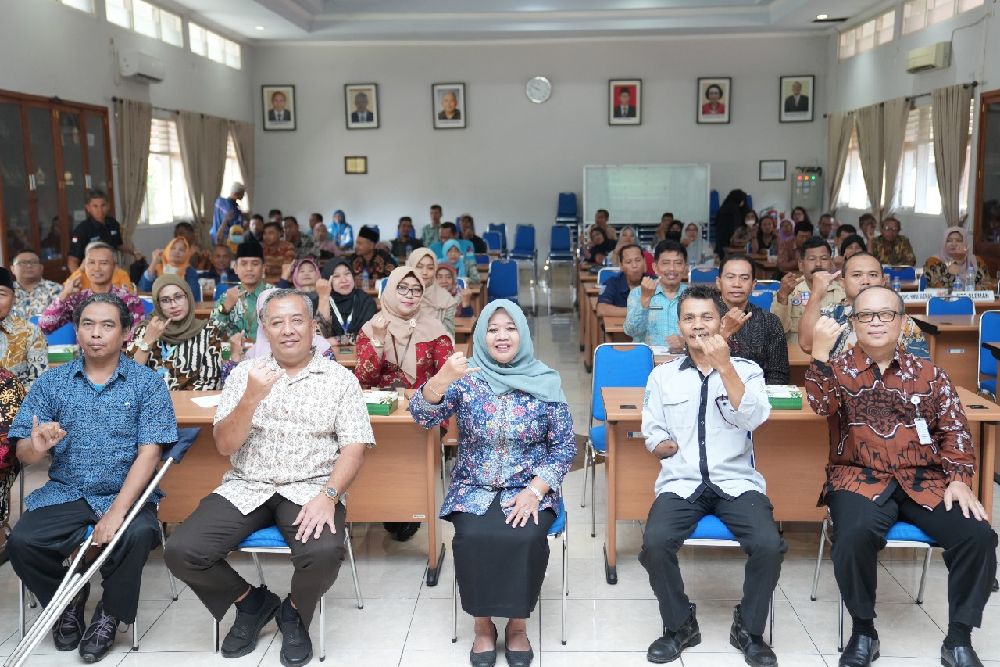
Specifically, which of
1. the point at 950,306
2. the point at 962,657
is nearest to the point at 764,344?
the point at 962,657

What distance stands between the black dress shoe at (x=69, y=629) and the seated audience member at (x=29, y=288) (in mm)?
3118

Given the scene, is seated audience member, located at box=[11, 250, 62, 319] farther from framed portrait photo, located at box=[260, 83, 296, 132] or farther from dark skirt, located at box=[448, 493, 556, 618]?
framed portrait photo, located at box=[260, 83, 296, 132]

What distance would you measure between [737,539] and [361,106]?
1391 centimetres

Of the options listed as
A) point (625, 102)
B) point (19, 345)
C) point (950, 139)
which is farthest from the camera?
point (625, 102)

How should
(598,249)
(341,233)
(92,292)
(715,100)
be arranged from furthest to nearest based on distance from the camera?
(715,100) → (341,233) → (598,249) → (92,292)

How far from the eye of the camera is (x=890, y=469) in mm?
3000

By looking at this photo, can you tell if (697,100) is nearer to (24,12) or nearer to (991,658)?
A: (24,12)

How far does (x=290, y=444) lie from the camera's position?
3.09 metres

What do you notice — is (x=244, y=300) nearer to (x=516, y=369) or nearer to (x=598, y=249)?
(x=516, y=369)

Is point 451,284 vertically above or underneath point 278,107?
underneath

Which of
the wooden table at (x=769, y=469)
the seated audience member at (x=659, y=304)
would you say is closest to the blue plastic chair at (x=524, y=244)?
the seated audience member at (x=659, y=304)

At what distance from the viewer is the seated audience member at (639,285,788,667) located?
294 cm

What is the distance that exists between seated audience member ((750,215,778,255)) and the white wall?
3.27 m

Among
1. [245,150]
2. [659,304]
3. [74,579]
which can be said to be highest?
[245,150]
